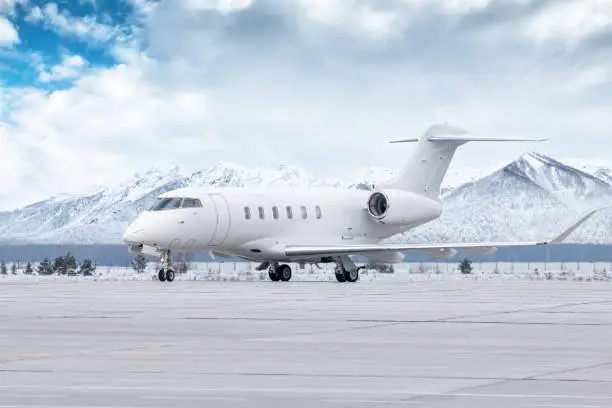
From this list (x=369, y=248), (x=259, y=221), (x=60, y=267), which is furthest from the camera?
(x=60, y=267)

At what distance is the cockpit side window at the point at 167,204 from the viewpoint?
48.6 metres

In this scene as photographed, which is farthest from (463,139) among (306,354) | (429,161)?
(306,354)

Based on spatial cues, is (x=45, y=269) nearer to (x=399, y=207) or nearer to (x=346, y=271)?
(x=399, y=207)

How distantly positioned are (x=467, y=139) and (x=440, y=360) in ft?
134

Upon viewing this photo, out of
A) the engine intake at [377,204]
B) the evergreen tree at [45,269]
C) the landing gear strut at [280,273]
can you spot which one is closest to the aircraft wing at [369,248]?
the landing gear strut at [280,273]

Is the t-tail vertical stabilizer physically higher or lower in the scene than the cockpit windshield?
higher

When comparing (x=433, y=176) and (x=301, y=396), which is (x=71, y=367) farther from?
(x=433, y=176)

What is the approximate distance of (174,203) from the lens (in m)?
48.8

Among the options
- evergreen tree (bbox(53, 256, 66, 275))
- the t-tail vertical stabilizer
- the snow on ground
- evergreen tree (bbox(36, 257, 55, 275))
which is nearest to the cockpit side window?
the snow on ground

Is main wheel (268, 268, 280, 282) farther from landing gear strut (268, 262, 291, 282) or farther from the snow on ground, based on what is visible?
the snow on ground

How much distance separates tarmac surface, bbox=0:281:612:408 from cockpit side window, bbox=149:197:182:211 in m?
19.4

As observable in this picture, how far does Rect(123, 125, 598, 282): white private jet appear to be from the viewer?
48.4m

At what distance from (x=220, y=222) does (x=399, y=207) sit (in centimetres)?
837

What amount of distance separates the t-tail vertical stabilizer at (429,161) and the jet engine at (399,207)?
120 cm
